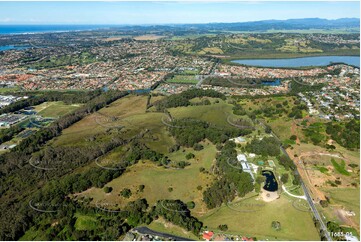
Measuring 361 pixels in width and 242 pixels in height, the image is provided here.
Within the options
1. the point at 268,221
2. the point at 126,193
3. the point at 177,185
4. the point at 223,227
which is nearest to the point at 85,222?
the point at 126,193

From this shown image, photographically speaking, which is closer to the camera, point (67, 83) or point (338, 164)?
point (338, 164)

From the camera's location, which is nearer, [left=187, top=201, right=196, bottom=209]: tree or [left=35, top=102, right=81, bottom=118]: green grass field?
[left=187, top=201, right=196, bottom=209]: tree

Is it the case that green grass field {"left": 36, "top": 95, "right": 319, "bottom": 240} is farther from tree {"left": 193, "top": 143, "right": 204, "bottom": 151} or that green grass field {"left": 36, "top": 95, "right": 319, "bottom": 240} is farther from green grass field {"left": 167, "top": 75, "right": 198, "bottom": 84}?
green grass field {"left": 167, "top": 75, "right": 198, "bottom": 84}

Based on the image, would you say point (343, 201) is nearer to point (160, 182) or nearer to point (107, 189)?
point (160, 182)

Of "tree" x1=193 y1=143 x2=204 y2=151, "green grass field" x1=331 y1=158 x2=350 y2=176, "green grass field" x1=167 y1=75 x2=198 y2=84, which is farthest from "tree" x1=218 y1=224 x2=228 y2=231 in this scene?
"green grass field" x1=167 y1=75 x2=198 y2=84

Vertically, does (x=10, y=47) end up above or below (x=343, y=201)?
above

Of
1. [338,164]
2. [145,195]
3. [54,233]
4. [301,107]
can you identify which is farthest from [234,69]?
[54,233]

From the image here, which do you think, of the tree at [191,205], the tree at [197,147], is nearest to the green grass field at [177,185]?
the tree at [191,205]

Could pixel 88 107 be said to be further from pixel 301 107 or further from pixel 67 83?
pixel 301 107
